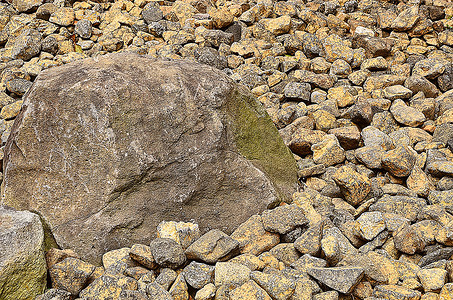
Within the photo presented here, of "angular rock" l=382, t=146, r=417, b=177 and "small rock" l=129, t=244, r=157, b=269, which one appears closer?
"small rock" l=129, t=244, r=157, b=269

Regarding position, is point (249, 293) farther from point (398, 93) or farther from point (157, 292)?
point (398, 93)

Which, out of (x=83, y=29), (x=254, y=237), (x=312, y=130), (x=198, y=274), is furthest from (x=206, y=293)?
(x=83, y=29)

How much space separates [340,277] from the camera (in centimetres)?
237

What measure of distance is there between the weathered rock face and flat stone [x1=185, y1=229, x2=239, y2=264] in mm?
292

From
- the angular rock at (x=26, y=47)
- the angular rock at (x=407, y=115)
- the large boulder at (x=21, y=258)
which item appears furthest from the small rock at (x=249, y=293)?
the angular rock at (x=26, y=47)

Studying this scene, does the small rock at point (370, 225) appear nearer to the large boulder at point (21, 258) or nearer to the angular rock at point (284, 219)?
the angular rock at point (284, 219)

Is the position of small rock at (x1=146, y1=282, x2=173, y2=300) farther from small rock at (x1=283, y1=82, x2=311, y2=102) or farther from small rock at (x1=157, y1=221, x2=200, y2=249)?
small rock at (x1=283, y1=82, x2=311, y2=102)

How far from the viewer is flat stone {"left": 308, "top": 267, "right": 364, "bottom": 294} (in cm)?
234

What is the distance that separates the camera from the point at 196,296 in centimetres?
235

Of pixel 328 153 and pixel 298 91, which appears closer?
pixel 328 153

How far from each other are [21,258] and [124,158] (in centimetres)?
73

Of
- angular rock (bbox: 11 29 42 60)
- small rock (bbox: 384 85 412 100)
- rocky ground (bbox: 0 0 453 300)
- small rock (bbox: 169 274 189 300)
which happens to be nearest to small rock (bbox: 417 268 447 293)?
rocky ground (bbox: 0 0 453 300)

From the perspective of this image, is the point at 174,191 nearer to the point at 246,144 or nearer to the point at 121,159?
the point at 121,159

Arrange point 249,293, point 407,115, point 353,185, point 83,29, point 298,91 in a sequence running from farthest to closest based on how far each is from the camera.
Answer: point 83,29
point 298,91
point 407,115
point 353,185
point 249,293
